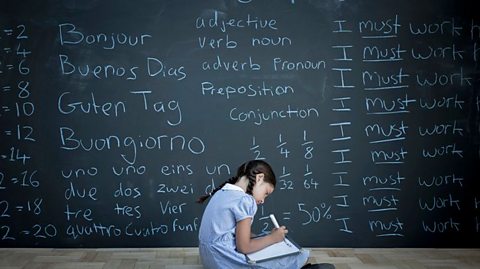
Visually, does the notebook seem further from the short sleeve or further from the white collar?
the white collar

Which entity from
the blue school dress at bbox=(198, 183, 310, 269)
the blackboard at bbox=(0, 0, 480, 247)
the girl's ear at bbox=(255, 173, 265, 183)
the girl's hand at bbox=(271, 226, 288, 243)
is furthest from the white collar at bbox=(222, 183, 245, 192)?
the blackboard at bbox=(0, 0, 480, 247)

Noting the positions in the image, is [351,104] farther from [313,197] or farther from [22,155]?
[22,155]

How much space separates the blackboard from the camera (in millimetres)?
4359

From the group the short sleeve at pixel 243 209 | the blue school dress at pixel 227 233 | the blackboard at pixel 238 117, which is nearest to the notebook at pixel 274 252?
the blue school dress at pixel 227 233

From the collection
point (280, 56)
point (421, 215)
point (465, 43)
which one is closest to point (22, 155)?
point (280, 56)

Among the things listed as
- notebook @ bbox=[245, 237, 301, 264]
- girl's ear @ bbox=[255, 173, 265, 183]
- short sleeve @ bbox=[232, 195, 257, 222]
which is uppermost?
girl's ear @ bbox=[255, 173, 265, 183]

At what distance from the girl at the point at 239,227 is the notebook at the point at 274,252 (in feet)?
0.07

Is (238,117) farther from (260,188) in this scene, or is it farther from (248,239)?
(248,239)

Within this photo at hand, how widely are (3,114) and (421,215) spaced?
2.76 m

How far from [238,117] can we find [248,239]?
54.4 inches

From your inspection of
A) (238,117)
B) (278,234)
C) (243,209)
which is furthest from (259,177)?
(238,117)

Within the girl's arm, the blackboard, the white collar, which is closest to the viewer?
the girl's arm

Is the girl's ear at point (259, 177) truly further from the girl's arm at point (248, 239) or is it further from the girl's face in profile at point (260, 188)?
the girl's arm at point (248, 239)

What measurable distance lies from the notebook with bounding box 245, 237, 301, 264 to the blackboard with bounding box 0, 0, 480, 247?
3.84 ft
